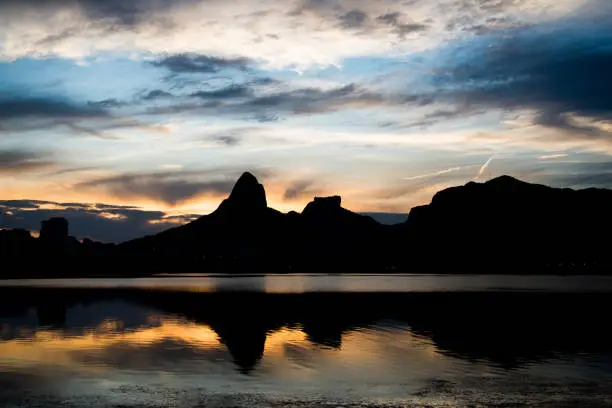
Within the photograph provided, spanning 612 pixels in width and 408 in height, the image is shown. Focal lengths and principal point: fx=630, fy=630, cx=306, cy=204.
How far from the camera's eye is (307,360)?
4431 cm

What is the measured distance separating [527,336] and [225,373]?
3222 centimetres

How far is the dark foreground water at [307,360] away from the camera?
102ft

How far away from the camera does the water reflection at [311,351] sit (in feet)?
115

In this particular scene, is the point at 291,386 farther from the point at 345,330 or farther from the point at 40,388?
the point at 345,330

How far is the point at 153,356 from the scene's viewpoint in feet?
151

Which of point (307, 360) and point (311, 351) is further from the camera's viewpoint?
point (311, 351)

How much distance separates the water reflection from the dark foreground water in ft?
0.37

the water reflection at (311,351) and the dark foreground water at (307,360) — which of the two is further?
the water reflection at (311,351)

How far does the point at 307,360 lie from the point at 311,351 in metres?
4.50

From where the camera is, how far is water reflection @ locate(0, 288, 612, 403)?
3503cm

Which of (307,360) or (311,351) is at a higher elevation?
(307,360)

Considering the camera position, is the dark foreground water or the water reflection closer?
the dark foreground water

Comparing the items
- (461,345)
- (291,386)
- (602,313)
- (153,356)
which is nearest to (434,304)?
(602,313)

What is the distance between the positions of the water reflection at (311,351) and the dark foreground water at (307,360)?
0.11 metres
